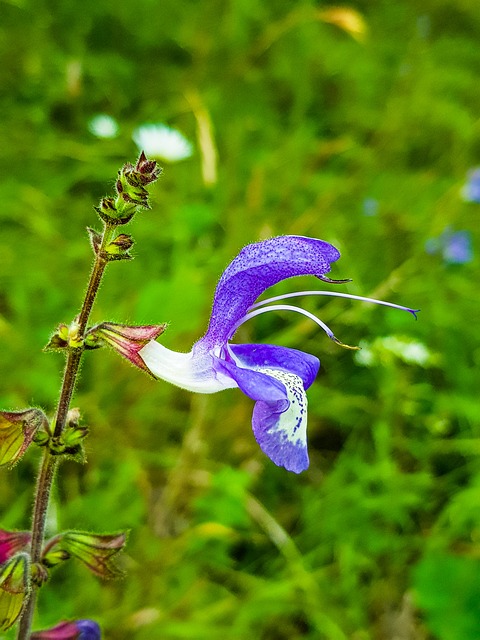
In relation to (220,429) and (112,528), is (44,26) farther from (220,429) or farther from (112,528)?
(112,528)

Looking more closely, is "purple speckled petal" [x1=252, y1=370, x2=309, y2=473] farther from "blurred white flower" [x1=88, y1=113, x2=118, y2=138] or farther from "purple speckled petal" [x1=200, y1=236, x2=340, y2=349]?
"blurred white flower" [x1=88, y1=113, x2=118, y2=138]

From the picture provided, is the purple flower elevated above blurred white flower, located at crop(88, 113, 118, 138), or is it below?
below

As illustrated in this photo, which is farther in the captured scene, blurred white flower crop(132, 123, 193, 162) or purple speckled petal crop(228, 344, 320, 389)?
blurred white flower crop(132, 123, 193, 162)

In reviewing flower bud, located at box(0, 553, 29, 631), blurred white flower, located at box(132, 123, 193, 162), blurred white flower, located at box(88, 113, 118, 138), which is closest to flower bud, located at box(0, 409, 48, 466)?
flower bud, located at box(0, 553, 29, 631)

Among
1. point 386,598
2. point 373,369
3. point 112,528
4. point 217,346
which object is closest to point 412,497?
point 386,598

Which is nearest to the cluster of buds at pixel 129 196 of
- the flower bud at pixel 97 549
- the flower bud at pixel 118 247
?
the flower bud at pixel 118 247

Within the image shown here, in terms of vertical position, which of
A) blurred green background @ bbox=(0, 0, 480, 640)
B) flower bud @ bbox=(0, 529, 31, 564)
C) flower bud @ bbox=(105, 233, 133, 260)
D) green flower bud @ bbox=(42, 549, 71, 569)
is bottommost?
green flower bud @ bbox=(42, 549, 71, 569)

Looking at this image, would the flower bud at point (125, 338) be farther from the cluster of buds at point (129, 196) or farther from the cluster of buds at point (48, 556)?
the cluster of buds at point (48, 556)
